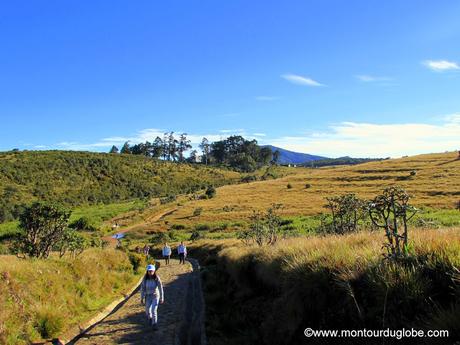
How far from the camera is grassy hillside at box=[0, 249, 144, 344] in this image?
9.96m

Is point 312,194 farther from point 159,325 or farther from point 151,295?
point 151,295

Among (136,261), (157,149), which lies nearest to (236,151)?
(157,149)

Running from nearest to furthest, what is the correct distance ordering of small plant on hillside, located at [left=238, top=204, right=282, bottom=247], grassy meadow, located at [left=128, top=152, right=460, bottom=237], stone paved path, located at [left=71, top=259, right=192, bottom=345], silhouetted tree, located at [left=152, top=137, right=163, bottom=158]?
stone paved path, located at [left=71, top=259, right=192, bottom=345]
small plant on hillside, located at [left=238, top=204, right=282, bottom=247]
grassy meadow, located at [left=128, top=152, right=460, bottom=237]
silhouetted tree, located at [left=152, top=137, right=163, bottom=158]

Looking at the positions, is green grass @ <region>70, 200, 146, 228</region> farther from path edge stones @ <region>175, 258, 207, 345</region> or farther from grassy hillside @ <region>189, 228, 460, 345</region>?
grassy hillside @ <region>189, 228, 460, 345</region>

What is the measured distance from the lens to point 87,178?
332 feet

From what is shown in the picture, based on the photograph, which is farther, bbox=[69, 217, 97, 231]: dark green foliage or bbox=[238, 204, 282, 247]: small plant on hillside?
bbox=[69, 217, 97, 231]: dark green foliage

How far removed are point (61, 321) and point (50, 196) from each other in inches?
3040

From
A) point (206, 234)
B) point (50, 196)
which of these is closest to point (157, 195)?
point (50, 196)

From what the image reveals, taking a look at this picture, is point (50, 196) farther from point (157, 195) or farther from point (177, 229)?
point (177, 229)

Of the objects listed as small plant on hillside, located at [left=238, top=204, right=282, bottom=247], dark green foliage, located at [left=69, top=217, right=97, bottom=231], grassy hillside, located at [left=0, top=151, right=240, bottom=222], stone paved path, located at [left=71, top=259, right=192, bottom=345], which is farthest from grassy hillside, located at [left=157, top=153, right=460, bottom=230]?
stone paved path, located at [left=71, top=259, right=192, bottom=345]

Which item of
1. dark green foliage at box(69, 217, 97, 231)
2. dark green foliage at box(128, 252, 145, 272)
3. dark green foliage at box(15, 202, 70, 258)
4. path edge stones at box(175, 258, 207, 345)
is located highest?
dark green foliage at box(15, 202, 70, 258)

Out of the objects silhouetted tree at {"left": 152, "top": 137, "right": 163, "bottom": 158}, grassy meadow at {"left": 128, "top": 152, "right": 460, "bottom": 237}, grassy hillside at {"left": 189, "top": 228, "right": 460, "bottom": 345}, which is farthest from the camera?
silhouetted tree at {"left": 152, "top": 137, "right": 163, "bottom": 158}

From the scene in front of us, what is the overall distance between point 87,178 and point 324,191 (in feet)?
189

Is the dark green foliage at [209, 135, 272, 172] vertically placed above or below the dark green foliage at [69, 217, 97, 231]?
above
